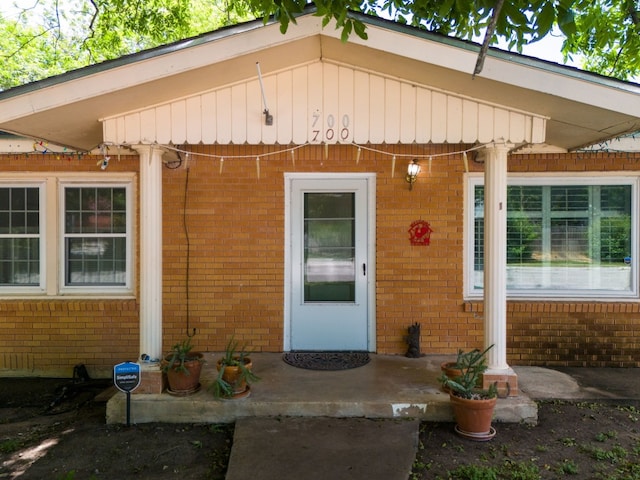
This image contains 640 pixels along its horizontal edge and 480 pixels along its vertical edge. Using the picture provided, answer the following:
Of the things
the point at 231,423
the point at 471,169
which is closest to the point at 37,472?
the point at 231,423

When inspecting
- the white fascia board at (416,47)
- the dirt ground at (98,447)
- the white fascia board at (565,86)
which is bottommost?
the dirt ground at (98,447)

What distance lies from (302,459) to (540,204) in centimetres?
429

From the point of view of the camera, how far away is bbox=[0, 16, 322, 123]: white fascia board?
12.0ft

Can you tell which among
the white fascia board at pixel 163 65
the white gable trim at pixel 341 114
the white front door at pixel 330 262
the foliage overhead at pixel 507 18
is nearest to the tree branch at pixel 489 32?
the foliage overhead at pixel 507 18

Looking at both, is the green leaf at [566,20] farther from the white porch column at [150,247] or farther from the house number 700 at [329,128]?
the white porch column at [150,247]

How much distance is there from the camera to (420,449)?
3691 millimetres

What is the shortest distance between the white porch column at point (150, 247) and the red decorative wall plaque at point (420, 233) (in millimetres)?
2954

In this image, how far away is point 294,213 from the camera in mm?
5773

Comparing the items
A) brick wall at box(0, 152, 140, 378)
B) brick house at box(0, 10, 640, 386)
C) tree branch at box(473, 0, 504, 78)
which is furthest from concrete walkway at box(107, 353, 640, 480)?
tree branch at box(473, 0, 504, 78)

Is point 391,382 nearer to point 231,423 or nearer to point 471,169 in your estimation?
point 231,423

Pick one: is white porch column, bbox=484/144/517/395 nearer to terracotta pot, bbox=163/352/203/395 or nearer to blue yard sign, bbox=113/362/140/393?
terracotta pot, bbox=163/352/203/395

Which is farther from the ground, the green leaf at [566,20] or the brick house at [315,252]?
the green leaf at [566,20]

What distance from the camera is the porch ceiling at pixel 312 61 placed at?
3.62 meters

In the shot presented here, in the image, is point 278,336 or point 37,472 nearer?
point 37,472
